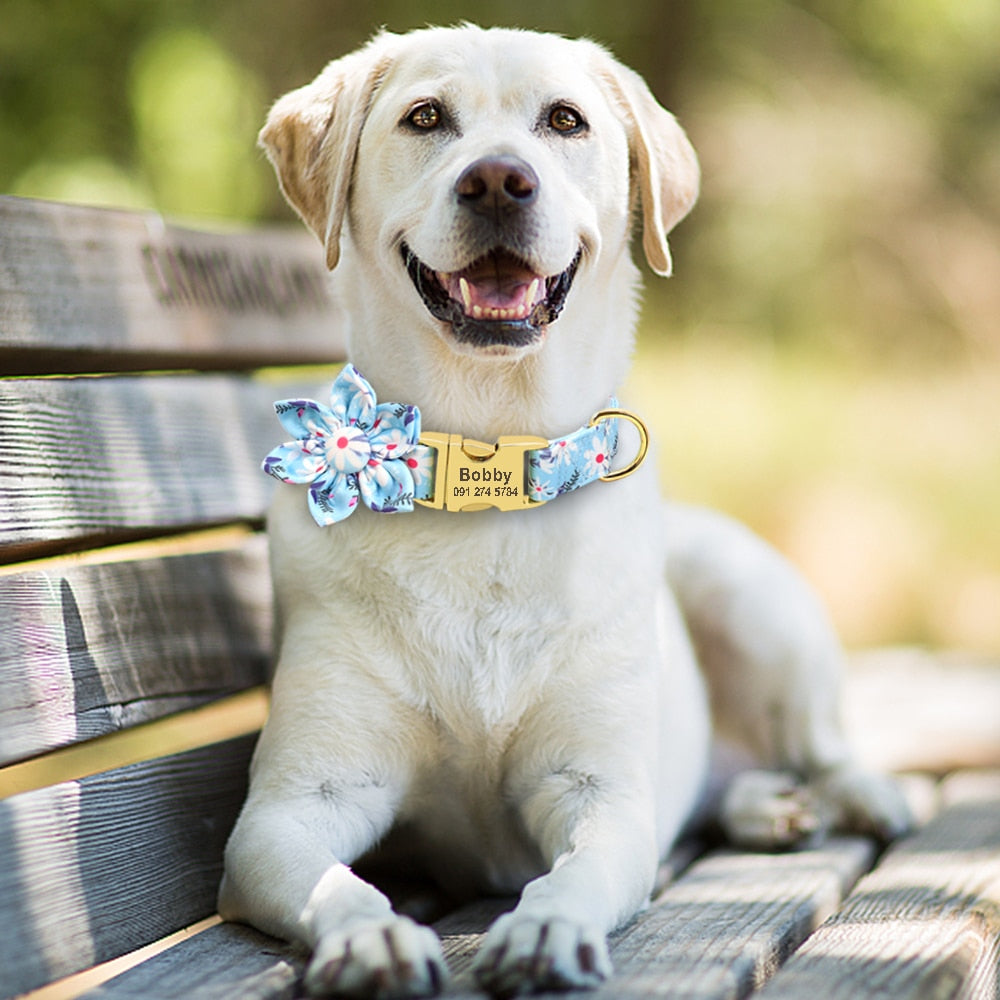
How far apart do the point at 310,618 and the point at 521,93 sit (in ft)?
3.31

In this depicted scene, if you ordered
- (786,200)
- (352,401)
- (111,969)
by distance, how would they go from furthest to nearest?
1. (786,200)
2. (111,969)
3. (352,401)

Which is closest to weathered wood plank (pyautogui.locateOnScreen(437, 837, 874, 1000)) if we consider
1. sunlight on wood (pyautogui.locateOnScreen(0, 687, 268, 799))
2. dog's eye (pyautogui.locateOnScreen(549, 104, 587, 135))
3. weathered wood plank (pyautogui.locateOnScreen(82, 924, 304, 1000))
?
weathered wood plank (pyautogui.locateOnScreen(82, 924, 304, 1000))

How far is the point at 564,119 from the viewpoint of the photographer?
2.30 meters

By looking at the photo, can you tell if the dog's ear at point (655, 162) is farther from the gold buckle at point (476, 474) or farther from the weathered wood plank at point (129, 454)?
the weathered wood plank at point (129, 454)

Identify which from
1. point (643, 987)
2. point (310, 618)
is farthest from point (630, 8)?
point (643, 987)

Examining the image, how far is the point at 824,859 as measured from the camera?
2.54 meters

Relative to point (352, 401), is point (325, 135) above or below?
above

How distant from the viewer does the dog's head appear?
82.9 inches

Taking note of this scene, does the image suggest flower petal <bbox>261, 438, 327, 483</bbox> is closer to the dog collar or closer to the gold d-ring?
the dog collar

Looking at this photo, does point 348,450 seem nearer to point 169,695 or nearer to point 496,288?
point 496,288

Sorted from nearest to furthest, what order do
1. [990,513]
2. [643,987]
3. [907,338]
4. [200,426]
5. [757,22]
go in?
[643,987] < [200,426] < [990,513] < [907,338] < [757,22]

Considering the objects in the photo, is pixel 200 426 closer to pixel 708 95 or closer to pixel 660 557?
pixel 660 557

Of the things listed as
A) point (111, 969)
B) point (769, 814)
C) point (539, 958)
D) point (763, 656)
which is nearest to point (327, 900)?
point (539, 958)

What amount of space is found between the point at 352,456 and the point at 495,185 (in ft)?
1.66
